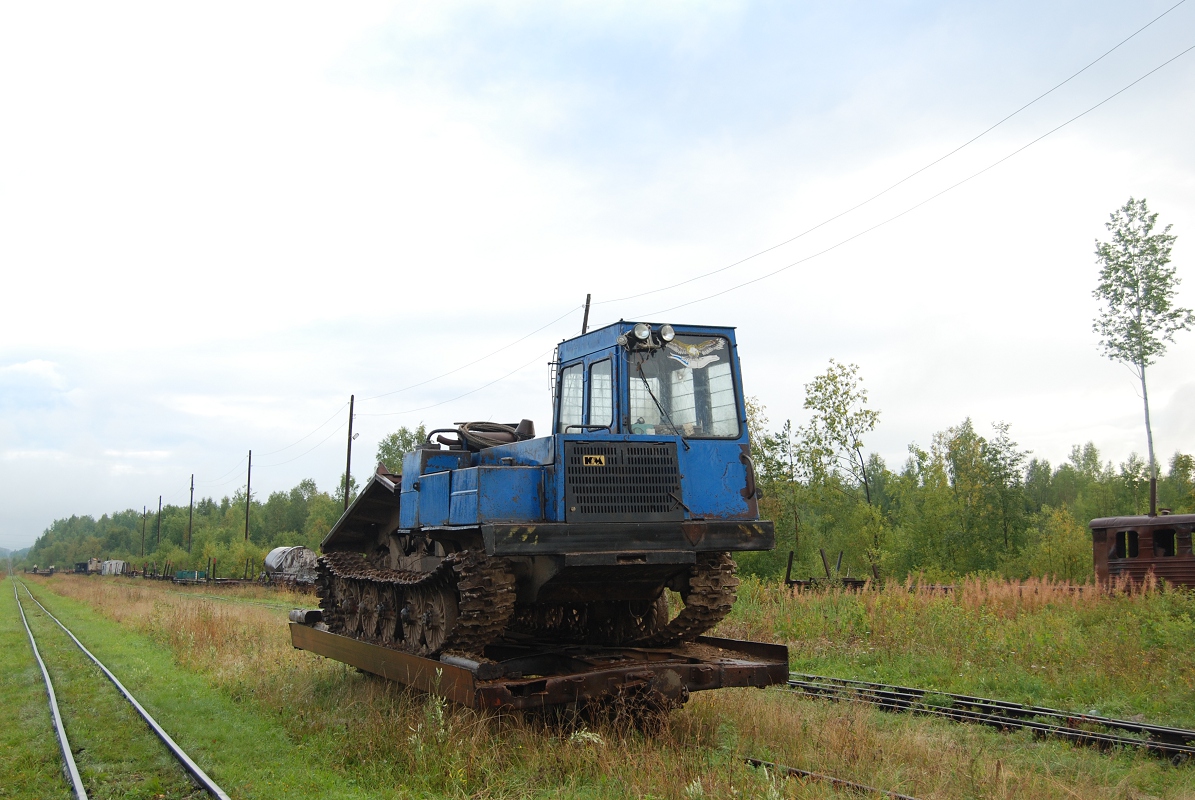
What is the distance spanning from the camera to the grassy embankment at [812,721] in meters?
6.05

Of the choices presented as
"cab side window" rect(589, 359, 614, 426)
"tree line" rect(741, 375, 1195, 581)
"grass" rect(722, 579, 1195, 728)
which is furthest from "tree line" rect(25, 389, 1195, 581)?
"cab side window" rect(589, 359, 614, 426)

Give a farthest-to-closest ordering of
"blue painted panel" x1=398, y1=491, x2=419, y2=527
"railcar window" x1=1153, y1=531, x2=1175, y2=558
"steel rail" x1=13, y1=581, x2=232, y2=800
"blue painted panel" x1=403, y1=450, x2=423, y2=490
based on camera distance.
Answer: "railcar window" x1=1153, y1=531, x2=1175, y2=558 → "blue painted panel" x1=403, y1=450, x2=423, y2=490 → "blue painted panel" x1=398, y1=491, x2=419, y2=527 → "steel rail" x1=13, y1=581, x2=232, y2=800

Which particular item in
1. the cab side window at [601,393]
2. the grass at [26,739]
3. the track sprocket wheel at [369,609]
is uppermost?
the cab side window at [601,393]

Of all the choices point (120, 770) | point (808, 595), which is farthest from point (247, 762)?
point (808, 595)

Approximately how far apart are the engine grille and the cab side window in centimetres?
61

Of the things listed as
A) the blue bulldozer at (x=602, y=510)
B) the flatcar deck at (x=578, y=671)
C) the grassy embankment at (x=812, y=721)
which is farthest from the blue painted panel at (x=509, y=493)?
the grassy embankment at (x=812, y=721)

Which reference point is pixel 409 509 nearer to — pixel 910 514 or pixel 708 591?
pixel 708 591

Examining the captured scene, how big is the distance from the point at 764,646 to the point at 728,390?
2356 mm

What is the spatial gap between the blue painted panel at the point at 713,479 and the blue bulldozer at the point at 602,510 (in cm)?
1

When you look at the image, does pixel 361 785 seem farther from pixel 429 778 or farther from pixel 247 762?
pixel 247 762

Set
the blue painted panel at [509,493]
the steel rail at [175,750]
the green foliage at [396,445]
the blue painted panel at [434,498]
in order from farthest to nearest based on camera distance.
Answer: the green foliage at [396,445], the blue painted panel at [434,498], the blue painted panel at [509,493], the steel rail at [175,750]

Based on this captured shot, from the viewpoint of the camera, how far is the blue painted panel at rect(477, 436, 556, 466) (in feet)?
24.6

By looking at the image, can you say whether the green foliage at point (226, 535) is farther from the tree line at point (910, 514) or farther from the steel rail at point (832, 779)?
the steel rail at point (832, 779)

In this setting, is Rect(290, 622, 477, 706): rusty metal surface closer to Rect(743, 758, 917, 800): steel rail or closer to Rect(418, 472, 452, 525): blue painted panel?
Rect(418, 472, 452, 525): blue painted panel
